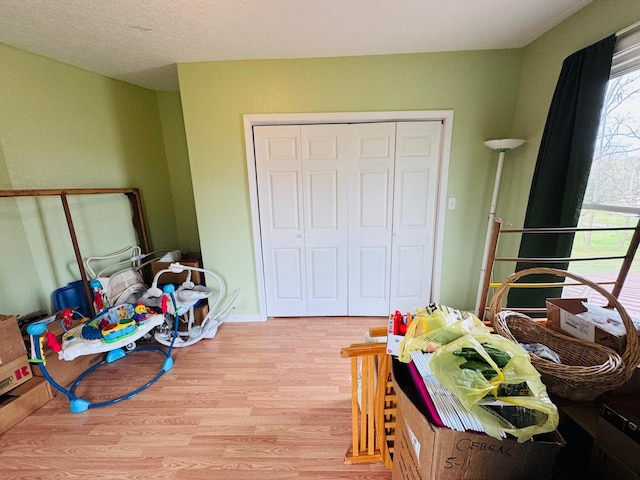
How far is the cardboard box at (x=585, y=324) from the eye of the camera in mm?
967

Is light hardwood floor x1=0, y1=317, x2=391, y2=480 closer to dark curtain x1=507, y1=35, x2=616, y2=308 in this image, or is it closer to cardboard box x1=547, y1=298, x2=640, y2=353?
cardboard box x1=547, y1=298, x2=640, y2=353

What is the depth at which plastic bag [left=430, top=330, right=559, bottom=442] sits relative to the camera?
25.6 inches

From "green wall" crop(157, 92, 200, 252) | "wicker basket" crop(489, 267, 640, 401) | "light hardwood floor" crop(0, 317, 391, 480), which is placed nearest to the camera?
"wicker basket" crop(489, 267, 640, 401)

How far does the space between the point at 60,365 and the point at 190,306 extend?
0.89 metres

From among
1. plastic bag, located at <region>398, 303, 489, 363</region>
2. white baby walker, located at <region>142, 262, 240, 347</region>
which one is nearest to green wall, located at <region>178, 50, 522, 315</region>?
white baby walker, located at <region>142, 262, 240, 347</region>

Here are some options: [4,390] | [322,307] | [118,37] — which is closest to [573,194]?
[322,307]

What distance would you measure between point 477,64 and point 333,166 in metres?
1.43

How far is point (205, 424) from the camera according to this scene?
1.58 metres

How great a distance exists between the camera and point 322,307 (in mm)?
2740

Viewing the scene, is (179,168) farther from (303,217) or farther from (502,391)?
(502,391)

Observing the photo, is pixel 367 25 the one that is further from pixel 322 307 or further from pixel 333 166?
pixel 322 307

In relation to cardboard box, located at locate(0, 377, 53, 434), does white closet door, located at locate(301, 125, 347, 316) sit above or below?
above

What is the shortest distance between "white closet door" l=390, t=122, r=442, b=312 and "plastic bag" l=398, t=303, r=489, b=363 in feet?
5.20

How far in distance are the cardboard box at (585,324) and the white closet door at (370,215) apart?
58.1 inches
